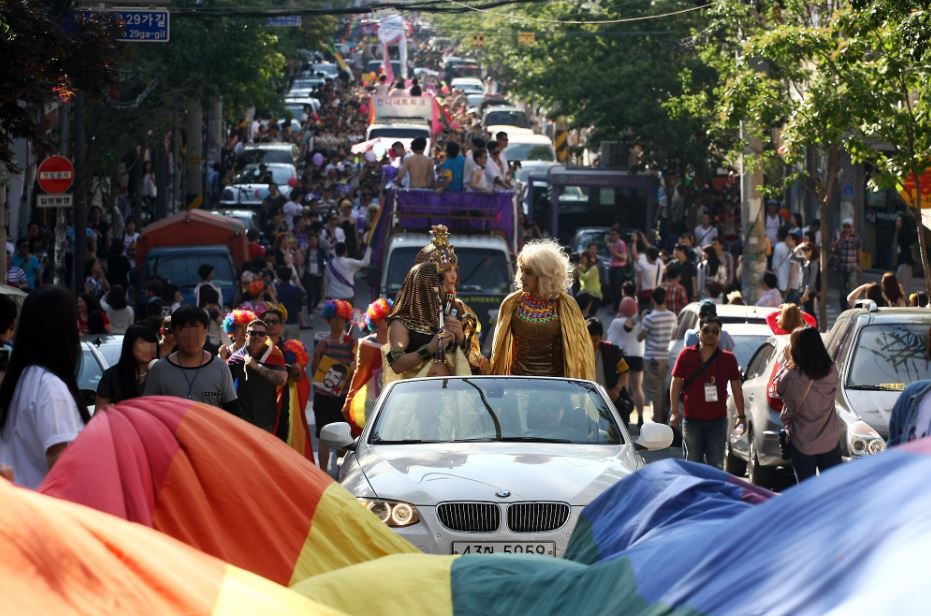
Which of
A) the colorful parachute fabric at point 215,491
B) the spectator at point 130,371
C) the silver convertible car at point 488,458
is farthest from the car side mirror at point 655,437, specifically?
the colorful parachute fabric at point 215,491

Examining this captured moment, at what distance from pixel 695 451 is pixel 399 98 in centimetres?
4120

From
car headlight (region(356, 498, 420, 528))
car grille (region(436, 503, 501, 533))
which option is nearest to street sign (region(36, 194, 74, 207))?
car headlight (region(356, 498, 420, 528))

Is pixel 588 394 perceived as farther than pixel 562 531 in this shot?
Yes

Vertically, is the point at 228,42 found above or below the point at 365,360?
above

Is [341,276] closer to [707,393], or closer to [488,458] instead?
[707,393]

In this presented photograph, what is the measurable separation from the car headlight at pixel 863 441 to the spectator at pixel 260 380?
395cm

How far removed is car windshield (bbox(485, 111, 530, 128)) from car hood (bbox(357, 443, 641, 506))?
185ft

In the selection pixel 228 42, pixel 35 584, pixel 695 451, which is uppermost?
pixel 228 42

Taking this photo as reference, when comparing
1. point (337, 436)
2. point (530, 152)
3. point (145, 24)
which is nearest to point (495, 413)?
point (337, 436)

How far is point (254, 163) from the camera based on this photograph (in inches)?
1925

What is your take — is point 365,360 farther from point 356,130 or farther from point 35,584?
point 356,130

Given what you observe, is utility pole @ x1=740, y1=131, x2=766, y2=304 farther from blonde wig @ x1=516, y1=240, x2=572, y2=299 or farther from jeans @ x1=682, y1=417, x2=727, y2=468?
blonde wig @ x1=516, y1=240, x2=572, y2=299

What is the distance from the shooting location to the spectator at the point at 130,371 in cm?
969

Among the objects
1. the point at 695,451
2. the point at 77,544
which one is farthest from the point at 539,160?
the point at 77,544
